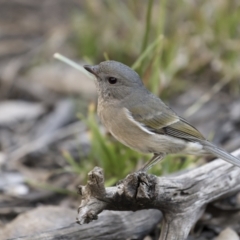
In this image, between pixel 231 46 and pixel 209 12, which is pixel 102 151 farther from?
pixel 209 12

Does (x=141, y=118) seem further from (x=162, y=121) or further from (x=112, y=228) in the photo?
(x=112, y=228)

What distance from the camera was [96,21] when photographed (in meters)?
8.40

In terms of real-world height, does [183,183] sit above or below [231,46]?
below

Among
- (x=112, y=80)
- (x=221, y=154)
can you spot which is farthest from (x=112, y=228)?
(x=112, y=80)

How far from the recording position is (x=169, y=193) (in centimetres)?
369

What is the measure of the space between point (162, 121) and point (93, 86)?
10.8 feet

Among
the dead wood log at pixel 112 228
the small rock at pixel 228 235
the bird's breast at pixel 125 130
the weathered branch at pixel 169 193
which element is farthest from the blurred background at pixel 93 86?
the bird's breast at pixel 125 130

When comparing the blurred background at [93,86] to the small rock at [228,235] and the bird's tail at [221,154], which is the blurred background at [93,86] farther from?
the bird's tail at [221,154]

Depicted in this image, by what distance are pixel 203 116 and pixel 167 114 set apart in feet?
7.06

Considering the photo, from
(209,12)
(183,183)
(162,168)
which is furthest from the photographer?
(209,12)

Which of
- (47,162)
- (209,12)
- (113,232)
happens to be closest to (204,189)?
(113,232)

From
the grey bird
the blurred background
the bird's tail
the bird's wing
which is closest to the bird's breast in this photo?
the grey bird

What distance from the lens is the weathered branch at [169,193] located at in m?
3.35

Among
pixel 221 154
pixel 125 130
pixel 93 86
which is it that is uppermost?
pixel 93 86
